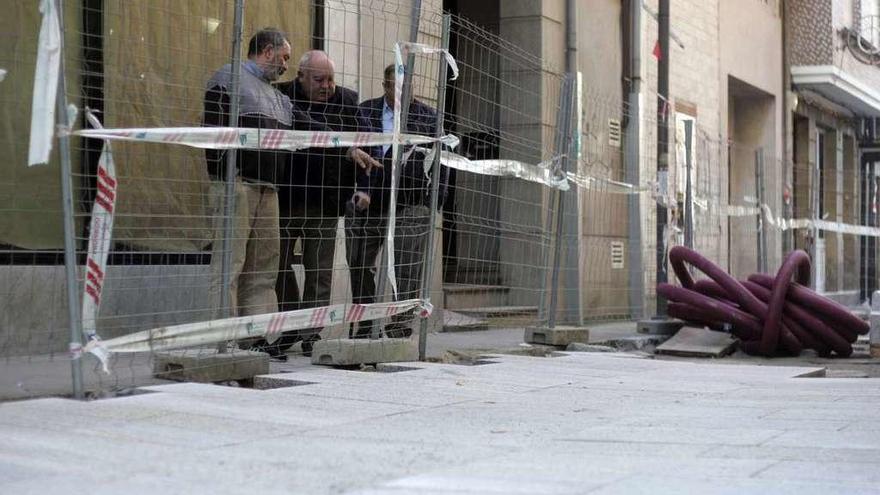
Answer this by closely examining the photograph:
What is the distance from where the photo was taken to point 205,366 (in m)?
7.06

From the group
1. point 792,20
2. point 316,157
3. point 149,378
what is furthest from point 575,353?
point 792,20

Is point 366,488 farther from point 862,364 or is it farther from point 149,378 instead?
point 862,364

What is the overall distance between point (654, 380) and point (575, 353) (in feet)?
5.56

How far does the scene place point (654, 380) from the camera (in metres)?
8.68

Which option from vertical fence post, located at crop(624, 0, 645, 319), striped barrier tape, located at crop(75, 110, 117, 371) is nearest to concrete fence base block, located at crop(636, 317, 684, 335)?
vertical fence post, located at crop(624, 0, 645, 319)

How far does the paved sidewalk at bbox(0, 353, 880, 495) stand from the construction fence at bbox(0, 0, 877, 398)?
669 mm

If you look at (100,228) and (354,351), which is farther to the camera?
(354,351)

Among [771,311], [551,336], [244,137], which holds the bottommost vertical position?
[551,336]

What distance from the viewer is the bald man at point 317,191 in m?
8.59

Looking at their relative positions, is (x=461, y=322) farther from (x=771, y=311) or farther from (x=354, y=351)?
(x=354, y=351)

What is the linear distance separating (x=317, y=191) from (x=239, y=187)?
3.22 ft

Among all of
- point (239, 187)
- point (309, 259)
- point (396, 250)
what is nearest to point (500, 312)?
point (396, 250)

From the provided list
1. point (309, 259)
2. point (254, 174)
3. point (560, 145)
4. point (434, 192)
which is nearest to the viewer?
point (254, 174)

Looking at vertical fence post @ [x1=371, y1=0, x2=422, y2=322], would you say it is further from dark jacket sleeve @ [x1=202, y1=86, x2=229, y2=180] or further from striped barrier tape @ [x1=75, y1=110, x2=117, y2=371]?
striped barrier tape @ [x1=75, y1=110, x2=117, y2=371]
